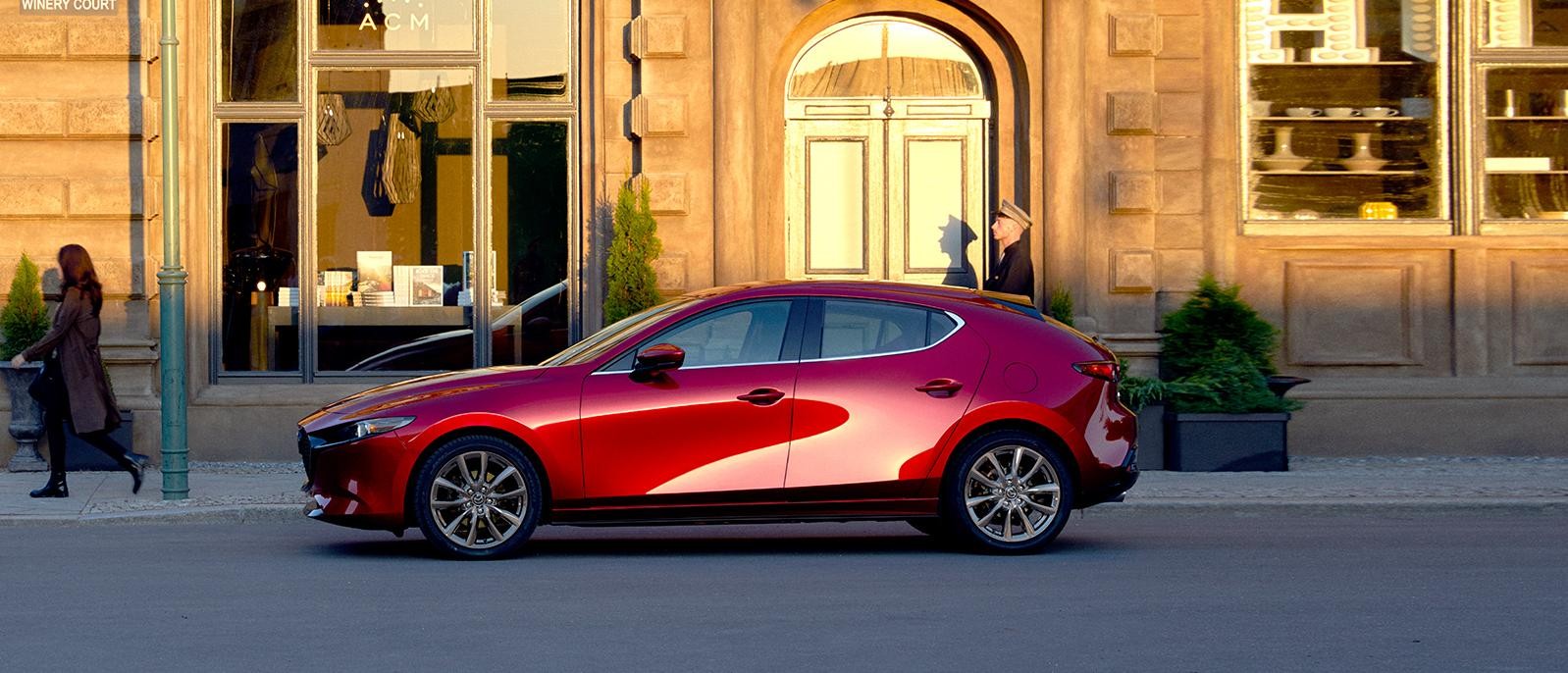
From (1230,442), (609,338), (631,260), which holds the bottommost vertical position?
(1230,442)

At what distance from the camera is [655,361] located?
999 cm

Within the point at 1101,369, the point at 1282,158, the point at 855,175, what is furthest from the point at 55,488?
the point at 1282,158

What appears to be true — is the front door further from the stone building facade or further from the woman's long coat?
the stone building facade

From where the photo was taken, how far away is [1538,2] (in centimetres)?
1678

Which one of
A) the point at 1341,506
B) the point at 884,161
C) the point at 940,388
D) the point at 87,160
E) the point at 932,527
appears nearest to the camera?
the point at 940,388

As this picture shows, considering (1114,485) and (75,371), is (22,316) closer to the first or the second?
(75,371)

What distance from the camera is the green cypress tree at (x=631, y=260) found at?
1575 cm

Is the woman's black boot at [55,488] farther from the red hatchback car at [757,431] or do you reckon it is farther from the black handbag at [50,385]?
the red hatchback car at [757,431]

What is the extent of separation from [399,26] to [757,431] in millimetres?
7760

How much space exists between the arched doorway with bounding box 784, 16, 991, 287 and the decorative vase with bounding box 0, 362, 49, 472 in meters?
6.27

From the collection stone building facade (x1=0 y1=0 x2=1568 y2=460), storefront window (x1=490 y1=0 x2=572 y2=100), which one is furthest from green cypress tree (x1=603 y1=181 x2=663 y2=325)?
storefront window (x1=490 y1=0 x2=572 y2=100)

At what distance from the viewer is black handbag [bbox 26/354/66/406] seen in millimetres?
13188

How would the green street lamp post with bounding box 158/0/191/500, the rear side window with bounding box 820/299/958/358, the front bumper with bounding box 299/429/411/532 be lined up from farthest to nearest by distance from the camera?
the green street lamp post with bounding box 158/0/191/500 → the rear side window with bounding box 820/299/958/358 → the front bumper with bounding box 299/429/411/532

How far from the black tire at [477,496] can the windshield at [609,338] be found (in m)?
0.65
